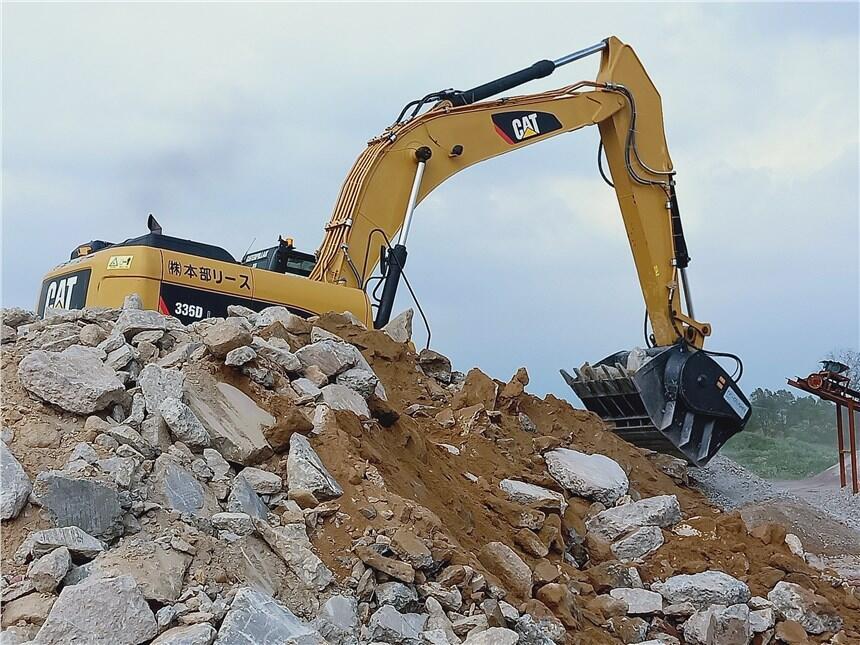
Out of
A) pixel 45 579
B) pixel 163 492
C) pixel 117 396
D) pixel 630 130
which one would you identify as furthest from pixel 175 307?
pixel 630 130

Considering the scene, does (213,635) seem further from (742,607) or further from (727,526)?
(727,526)

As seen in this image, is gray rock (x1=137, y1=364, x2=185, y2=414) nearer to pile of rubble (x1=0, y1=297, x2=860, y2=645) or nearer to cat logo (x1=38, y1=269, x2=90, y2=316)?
pile of rubble (x1=0, y1=297, x2=860, y2=645)

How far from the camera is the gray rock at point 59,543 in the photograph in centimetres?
356

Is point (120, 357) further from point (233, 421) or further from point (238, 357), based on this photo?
point (233, 421)

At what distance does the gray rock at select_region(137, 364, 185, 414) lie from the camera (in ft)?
14.8

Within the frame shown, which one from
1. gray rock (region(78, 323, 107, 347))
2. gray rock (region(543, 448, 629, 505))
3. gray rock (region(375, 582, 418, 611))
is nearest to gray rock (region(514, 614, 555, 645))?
gray rock (region(375, 582, 418, 611))

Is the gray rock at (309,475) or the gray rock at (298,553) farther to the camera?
the gray rock at (309,475)

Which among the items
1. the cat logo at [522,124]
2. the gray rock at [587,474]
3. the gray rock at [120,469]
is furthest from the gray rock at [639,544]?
the cat logo at [522,124]

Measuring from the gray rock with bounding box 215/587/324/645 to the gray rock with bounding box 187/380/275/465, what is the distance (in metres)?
1.06

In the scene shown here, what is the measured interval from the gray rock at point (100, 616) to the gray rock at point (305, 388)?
6.63 ft

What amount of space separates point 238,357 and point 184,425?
28.8 inches

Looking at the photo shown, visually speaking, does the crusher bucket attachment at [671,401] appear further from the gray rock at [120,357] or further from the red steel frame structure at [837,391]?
the gray rock at [120,357]

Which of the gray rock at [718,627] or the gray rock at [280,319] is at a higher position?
the gray rock at [280,319]

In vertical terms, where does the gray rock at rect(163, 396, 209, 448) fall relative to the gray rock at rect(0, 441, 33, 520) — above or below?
above
